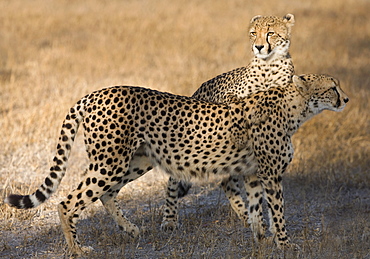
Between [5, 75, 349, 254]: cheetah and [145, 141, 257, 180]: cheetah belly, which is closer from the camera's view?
[5, 75, 349, 254]: cheetah

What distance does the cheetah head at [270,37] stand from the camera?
16.8ft

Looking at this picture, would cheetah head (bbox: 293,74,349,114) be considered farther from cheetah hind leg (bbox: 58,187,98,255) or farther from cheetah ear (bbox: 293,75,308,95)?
cheetah hind leg (bbox: 58,187,98,255)

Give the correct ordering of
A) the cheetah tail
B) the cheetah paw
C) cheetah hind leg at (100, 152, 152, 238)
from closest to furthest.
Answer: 1. the cheetah tail
2. cheetah hind leg at (100, 152, 152, 238)
3. the cheetah paw

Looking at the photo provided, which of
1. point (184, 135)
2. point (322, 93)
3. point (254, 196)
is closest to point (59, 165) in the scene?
point (184, 135)

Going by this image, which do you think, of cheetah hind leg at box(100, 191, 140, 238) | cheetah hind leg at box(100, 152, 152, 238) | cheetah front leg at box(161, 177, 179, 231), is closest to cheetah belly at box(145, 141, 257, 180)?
cheetah hind leg at box(100, 152, 152, 238)

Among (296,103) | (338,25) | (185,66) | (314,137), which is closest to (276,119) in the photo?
(296,103)

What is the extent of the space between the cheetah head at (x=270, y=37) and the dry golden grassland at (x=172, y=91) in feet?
4.56

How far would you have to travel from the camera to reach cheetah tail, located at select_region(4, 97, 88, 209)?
14.5 feet

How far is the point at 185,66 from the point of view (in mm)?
10797

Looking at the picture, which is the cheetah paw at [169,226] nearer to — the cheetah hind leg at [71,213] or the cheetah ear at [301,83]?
the cheetah hind leg at [71,213]

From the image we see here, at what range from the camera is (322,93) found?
15.4 feet

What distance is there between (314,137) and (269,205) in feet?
10.2

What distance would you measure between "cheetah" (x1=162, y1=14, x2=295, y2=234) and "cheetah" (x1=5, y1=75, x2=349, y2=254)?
28 centimetres

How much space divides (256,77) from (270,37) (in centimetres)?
35
